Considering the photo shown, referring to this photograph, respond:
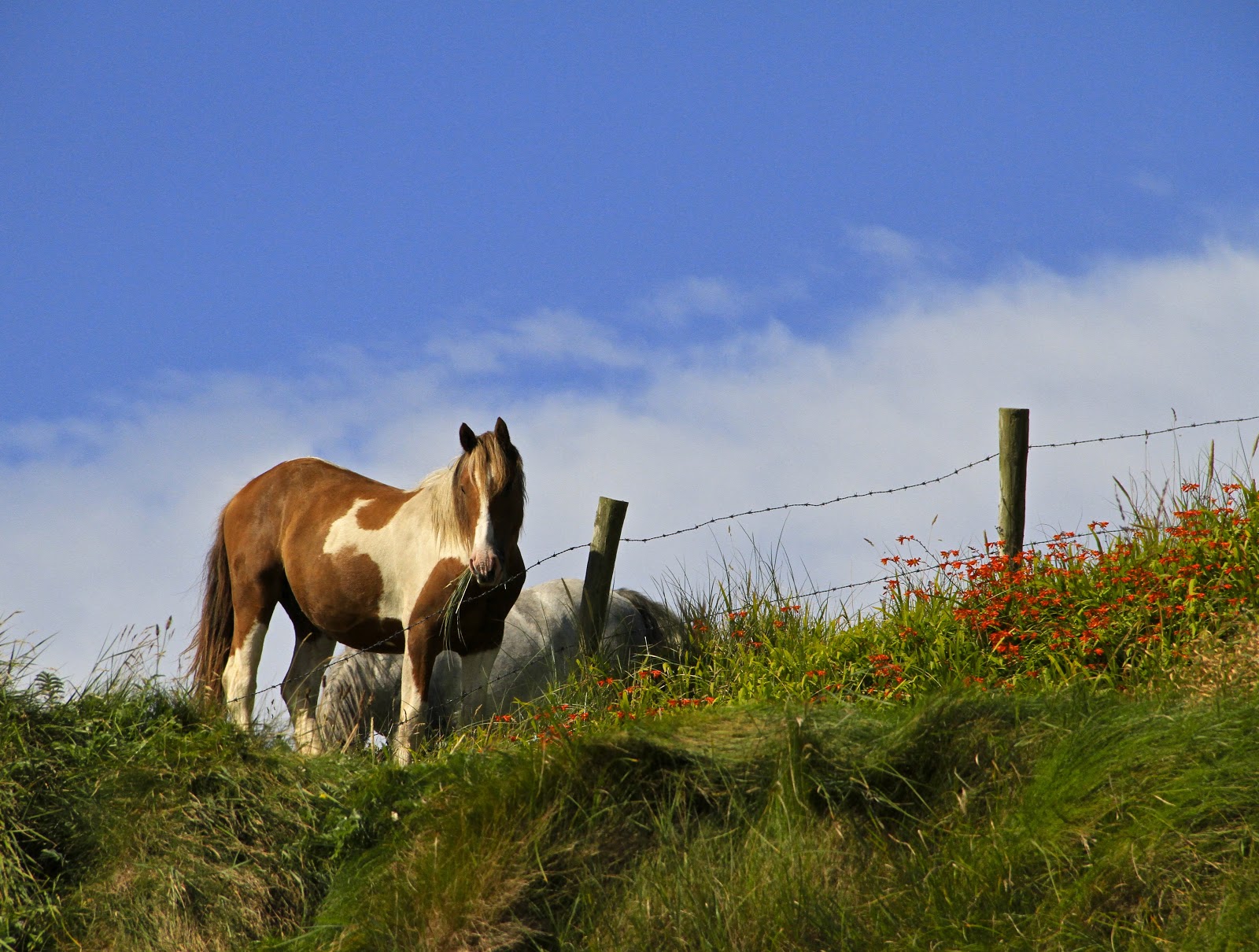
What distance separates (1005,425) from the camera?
7.61 meters

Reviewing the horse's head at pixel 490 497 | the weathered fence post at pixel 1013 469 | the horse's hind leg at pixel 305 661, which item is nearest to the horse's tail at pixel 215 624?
the horse's hind leg at pixel 305 661

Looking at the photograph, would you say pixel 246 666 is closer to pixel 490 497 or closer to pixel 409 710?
pixel 409 710

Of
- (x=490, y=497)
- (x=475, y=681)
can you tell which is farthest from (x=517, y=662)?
(x=490, y=497)

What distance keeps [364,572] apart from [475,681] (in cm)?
103

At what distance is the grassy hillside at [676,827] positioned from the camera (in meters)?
4.00

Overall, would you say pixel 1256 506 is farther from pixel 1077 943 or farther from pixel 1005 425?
pixel 1077 943

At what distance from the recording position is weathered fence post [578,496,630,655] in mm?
7691

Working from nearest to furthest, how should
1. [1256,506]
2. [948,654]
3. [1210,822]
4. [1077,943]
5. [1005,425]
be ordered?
1. [1077,943]
2. [1210,822]
3. [948,654]
4. [1256,506]
5. [1005,425]

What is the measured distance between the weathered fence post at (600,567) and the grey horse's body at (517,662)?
0.33 meters

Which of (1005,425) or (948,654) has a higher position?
(1005,425)

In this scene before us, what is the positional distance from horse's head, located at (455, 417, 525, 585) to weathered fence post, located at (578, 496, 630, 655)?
33.0 inches

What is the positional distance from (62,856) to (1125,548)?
5.92 meters

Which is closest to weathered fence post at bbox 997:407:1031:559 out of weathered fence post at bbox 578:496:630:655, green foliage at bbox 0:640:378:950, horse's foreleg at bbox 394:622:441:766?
weathered fence post at bbox 578:496:630:655

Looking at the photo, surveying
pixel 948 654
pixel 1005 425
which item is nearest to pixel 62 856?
pixel 948 654
